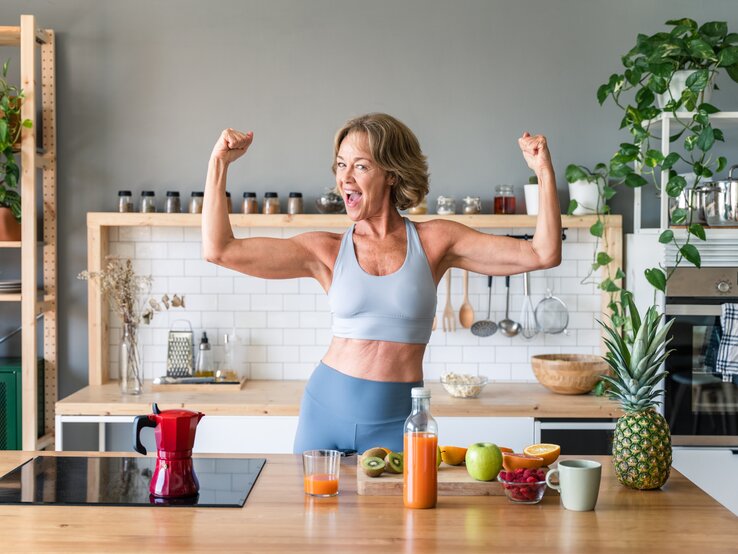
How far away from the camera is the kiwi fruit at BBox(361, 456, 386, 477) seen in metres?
2.24

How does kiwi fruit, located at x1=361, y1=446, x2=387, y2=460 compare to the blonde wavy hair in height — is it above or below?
below

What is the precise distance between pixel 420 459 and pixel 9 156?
3212mm

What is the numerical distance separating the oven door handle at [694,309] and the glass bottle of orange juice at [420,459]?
2.45 m

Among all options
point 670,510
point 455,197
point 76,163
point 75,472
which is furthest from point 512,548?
point 76,163

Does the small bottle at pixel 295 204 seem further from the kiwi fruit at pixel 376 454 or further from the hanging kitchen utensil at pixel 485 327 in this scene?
the kiwi fruit at pixel 376 454

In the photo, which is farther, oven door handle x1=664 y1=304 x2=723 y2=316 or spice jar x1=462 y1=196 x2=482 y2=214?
spice jar x1=462 y1=196 x2=482 y2=214

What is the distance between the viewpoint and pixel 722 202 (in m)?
4.15

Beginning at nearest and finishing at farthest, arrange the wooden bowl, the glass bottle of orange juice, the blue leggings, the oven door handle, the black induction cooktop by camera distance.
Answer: the glass bottle of orange juice, the black induction cooktop, the blue leggings, the oven door handle, the wooden bowl

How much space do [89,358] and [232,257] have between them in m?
2.32

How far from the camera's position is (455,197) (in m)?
4.73

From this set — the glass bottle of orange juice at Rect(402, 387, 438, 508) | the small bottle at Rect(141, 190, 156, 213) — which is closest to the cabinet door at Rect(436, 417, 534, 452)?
the small bottle at Rect(141, 190, 156, 213)

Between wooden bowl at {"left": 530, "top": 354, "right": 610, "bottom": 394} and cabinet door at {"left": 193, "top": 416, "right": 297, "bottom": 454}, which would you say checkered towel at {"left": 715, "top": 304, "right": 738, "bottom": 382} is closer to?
wooden bowl at {"left": 530, "top": 354, "right": 610, "bottom": 394}

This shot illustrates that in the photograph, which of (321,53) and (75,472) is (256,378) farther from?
(75,472)

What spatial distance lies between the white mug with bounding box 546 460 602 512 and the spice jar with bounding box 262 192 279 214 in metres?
2.75
